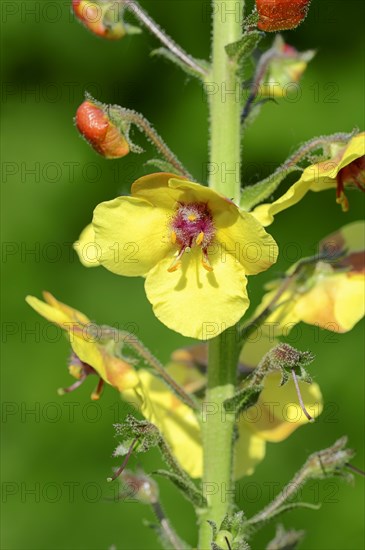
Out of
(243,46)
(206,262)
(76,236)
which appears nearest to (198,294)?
(206,262)

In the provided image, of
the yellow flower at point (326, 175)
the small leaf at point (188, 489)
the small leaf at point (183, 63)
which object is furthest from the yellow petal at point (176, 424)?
the small leaf at point (183, 63)

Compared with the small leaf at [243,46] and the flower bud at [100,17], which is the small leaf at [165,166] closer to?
the small leaf at [243,46]

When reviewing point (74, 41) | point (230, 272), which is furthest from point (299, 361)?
point (74, 41)

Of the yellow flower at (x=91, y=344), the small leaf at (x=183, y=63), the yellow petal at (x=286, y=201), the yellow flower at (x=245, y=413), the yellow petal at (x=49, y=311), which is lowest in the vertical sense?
the yellow flower at (x=245, y=413)

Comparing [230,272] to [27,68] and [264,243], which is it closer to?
[264,243]

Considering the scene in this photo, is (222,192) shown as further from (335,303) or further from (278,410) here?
(278,410)
